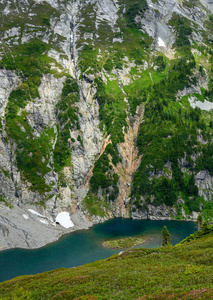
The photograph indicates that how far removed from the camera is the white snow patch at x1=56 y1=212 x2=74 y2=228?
12301cm

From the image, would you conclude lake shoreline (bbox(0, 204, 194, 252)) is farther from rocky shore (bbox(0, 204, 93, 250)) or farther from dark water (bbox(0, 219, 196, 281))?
dark water (bbox(0, 219, 196, 281))

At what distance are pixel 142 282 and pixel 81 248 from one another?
68.3 meters

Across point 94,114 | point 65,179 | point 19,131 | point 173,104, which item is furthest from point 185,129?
point 19,131

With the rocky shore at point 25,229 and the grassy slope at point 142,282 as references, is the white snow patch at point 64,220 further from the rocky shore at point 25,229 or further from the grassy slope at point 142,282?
the grassy slope at point 142,282

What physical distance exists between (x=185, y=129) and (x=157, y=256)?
13671 cm

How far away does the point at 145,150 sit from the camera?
168375mm

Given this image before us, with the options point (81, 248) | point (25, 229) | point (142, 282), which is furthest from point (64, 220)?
point (142, 282)

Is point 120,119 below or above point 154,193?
above

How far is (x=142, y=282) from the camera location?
35500mm

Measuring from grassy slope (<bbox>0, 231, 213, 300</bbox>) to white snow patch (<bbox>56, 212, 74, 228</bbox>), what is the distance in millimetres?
73131

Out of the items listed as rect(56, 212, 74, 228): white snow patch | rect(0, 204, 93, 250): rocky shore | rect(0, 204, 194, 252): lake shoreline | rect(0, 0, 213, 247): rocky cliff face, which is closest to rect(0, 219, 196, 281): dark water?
rect(0, 204, 194, 252): lake shoreline

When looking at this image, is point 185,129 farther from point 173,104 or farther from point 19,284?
point 19,284

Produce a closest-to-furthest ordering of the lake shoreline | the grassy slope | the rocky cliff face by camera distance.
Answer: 1. the grassy slope
2. the lake shoreline
3. the rocky cliff face

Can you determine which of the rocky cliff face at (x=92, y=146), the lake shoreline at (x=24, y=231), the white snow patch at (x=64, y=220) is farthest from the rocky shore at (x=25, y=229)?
the rocky cliff face at (x=92, y=146)
